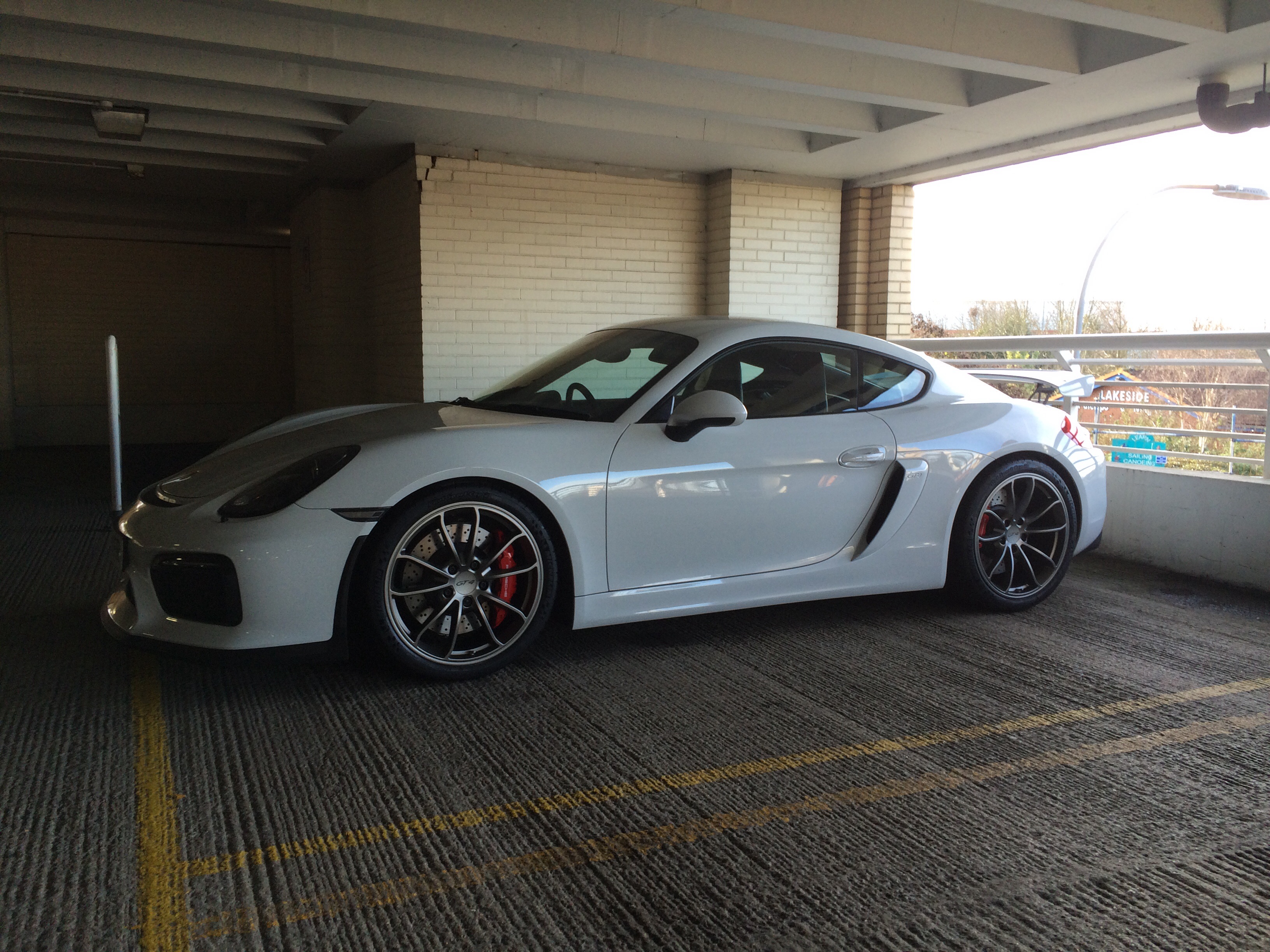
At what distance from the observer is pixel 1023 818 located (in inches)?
98.3

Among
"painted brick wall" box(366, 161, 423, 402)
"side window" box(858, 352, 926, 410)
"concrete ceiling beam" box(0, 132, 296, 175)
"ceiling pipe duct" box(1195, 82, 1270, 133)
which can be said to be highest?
"concrete ceiling beam" box(0, 132, 296, 175)

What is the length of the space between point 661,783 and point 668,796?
82mm

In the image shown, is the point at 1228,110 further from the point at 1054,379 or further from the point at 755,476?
the point at 755,476

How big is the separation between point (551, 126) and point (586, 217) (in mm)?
1508

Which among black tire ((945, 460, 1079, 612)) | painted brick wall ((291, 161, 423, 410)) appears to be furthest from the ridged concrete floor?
painted brick wall ((291, 161, 423, 410))

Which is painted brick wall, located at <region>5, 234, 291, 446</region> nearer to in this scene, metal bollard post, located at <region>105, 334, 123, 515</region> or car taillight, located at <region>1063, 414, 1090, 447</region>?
metal bollard post, located at <region>105, 334, 123, 515</region>

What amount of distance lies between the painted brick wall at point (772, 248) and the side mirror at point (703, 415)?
6.08 m

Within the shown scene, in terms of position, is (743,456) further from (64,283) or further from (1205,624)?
(64,283)

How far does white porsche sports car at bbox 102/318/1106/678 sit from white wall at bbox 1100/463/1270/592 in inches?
48.8

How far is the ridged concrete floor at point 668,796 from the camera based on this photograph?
2.03 metres

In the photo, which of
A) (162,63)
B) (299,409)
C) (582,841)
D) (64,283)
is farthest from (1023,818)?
(64,283)

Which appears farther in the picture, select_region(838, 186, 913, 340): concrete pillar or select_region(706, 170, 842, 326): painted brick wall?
select_region(838, 186, 913, 340): concrete pillar

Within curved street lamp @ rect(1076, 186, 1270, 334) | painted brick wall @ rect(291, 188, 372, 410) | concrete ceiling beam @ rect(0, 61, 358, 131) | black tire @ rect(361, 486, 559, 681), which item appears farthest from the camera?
curved street lamp @ rect(1076, 186, 1270, 334)

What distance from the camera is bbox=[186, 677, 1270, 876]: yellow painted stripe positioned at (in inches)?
89.8
